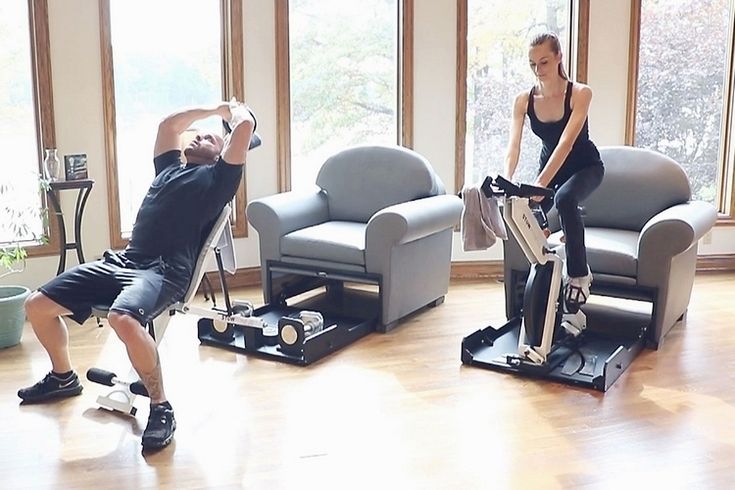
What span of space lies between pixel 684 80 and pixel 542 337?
2.74m

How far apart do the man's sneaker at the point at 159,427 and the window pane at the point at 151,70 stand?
211 cm

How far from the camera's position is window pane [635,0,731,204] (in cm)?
528

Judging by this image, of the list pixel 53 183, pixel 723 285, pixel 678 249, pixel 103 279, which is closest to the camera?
A: pixel 103 279

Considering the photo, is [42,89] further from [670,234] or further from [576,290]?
[670,234]

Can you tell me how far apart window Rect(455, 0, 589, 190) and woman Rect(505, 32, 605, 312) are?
1507 millimetres

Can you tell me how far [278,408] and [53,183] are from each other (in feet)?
6.21

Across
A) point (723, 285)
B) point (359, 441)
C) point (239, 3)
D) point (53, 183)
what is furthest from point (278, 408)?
point (723, 285)

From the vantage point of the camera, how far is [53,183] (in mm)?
4152

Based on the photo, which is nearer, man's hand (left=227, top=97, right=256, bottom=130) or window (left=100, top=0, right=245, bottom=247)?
man's hand (left=227, top=97, right=256, bottom=130)

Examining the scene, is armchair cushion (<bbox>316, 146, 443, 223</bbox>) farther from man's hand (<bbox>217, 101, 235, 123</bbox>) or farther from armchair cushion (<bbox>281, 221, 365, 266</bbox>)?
man's hand (<bbox>217, 101, 235, 123</bbox>)

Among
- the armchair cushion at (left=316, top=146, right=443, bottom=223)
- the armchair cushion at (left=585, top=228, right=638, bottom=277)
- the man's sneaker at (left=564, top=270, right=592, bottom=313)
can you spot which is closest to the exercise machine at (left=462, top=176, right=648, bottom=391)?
the man's sneaker at (left=564, top=270, right=592, bottom=313)

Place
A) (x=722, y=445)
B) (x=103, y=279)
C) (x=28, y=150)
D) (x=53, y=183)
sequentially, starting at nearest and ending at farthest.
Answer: (x=722, y=445) → (x=103, y=279) → (x=53, y=183) → (x=28, y=150)

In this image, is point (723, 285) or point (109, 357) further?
point (723, 285)

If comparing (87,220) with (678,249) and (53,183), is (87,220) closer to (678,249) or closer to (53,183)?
(53,183)
